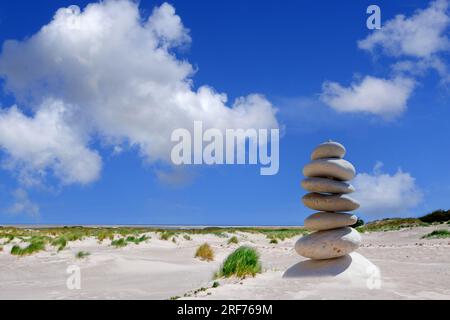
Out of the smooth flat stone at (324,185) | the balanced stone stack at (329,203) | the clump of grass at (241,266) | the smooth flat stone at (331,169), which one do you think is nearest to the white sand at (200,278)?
the clump of grass at (241,266)

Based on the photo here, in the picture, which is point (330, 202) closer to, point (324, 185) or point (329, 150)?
point (324, 185)

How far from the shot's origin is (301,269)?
12.7m

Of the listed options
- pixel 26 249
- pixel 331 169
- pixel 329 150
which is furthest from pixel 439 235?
pixel 26 249

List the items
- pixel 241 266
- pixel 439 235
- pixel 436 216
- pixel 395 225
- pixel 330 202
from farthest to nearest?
pixel 436 216 → pixel 395 225 → pixel 439 235 → pixel 241 266 → pixel 330 202

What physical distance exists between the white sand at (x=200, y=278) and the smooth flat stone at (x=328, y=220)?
3.05 ft

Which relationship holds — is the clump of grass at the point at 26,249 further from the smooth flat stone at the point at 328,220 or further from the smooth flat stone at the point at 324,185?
the smooth flat stone at the point at 324,185

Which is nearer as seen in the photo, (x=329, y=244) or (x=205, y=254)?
(x=329, y=244)

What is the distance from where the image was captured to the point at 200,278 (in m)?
15.8

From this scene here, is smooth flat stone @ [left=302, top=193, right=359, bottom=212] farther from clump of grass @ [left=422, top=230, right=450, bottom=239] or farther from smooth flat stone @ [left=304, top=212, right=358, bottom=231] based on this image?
clump of grass @ [left=422, top=230, right=450, bottom=239]

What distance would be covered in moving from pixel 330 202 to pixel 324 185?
18.7 inches

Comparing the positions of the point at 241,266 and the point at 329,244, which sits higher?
the point at 329,244

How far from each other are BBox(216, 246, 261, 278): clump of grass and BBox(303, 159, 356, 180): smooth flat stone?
275 cm
